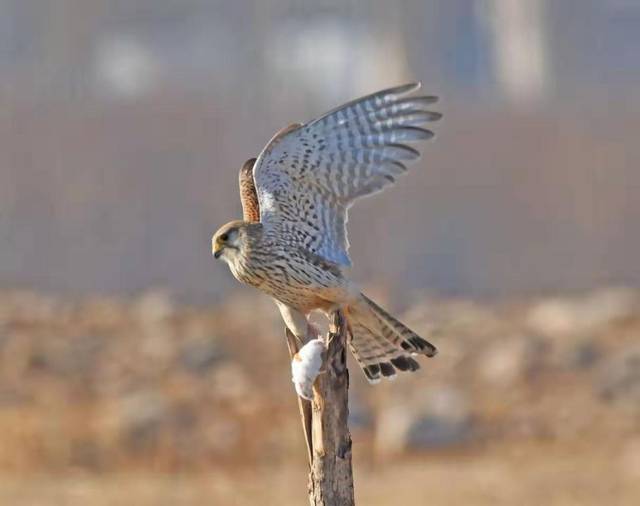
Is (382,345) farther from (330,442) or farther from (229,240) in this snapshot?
(330,442)

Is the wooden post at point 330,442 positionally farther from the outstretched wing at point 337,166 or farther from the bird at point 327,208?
the outstretched wing at point 337,166

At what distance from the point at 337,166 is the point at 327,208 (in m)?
0.17

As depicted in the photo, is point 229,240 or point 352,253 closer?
point 229,240

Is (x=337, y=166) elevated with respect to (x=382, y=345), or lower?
elevated

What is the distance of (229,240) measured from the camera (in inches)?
299

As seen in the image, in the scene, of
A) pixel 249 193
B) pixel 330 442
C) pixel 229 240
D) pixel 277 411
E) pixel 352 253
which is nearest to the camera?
pixel 330 442

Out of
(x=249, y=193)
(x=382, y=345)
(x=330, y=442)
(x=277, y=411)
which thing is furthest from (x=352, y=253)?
(x=330, y=442)

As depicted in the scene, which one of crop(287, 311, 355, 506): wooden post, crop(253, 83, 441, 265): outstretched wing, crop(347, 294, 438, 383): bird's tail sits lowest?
crop(287, 311, 355, 506): wooden post

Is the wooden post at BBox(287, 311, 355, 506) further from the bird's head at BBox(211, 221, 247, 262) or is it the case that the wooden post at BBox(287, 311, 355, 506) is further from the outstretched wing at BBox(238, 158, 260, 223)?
the outstretched wing at BBox(238, 158, 260, 223)

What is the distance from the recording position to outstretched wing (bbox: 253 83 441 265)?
24.4ft

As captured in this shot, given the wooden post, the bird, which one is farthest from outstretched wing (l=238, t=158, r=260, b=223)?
the wooden post

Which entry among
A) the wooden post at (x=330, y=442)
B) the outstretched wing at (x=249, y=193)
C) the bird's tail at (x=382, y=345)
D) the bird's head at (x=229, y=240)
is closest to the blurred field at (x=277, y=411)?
the outstretched wing at (x=249, y=193)

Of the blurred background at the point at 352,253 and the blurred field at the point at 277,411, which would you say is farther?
the blurred background at the point at 352,253

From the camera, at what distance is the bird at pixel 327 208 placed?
→ 7422 millimetres
